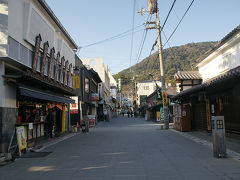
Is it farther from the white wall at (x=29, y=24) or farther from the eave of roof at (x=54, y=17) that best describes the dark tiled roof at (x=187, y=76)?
the white wall at (x=29, y=24)

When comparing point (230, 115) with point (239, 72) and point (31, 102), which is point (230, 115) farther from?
point (31, 102)

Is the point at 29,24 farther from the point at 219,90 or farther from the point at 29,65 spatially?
the point at 219,90

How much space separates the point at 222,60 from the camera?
17.4 m

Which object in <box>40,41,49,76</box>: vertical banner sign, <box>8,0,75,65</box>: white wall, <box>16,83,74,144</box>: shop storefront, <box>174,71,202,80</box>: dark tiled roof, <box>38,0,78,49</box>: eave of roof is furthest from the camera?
<box>174,71,202,80</box>: dark tiled roof

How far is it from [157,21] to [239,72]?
15.4m

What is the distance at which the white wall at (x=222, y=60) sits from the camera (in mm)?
14867

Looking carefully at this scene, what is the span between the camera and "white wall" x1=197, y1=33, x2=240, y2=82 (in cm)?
1487

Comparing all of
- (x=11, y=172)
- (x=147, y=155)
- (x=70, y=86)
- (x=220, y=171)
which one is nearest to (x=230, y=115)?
(x=147, y=155)

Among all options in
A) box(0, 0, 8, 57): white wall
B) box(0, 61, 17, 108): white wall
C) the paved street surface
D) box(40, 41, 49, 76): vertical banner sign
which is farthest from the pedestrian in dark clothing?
box(0, 0, 8, 57): white wall

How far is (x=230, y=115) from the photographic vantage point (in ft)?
43.0

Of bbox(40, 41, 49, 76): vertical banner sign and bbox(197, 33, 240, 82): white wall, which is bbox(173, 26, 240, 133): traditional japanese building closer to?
bbox(197, 33, 240, 82): white wall

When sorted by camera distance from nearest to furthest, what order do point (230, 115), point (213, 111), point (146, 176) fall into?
point (146, 176)
point (230, 115)
point (213, 111)

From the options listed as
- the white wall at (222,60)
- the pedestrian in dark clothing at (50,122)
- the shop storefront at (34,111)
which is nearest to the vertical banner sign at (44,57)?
the shop storefront at (34,111)

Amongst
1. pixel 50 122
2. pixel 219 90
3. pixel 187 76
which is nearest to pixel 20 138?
pixel 50 122
